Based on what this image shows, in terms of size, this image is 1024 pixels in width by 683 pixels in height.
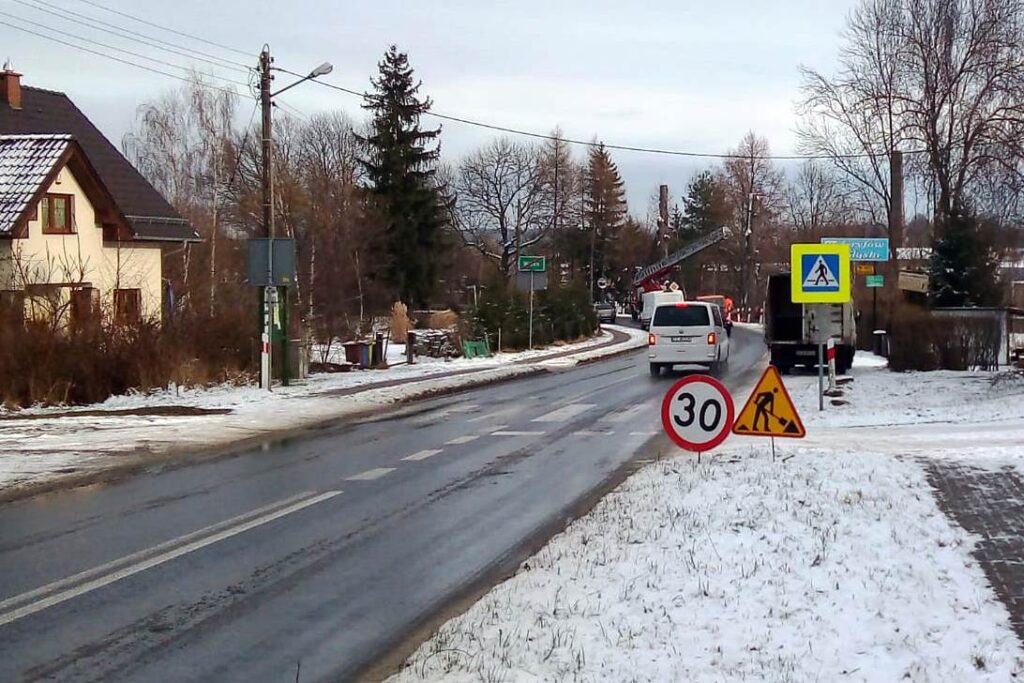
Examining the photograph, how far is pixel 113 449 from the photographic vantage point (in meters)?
16.1

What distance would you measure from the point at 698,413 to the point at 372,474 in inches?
162

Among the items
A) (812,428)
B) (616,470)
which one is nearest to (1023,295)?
(812,428)

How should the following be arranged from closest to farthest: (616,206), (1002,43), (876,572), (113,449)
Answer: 1. (876,572)
2. (113,449)
3. (1002,43)
4. (616,206)

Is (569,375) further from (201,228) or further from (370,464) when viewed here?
(201,228)

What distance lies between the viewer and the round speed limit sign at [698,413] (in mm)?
11727

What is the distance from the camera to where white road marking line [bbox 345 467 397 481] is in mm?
13516

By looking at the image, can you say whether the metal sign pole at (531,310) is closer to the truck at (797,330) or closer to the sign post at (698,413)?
the truck at (797,330)

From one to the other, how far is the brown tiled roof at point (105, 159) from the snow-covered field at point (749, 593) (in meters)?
30.6

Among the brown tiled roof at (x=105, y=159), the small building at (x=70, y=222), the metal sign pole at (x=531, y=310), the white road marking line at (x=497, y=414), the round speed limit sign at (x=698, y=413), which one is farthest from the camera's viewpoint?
the metal sign pole at (x=531, y=310)

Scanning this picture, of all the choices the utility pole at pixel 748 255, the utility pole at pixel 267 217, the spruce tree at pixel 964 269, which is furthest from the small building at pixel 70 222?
the utility pole at pixel 748 255

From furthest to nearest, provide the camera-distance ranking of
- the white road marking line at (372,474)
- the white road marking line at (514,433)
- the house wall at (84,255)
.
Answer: the house wall at (84,255) < the white road marking line at (514,433) < the white road marking line at (372,474)

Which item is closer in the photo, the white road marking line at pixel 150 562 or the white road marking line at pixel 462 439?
the white road marking line at pixel 150 562

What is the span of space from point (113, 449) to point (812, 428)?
10.1m

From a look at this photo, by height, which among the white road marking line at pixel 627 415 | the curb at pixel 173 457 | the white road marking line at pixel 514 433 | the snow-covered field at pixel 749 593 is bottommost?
the curb at pixel 173 457
